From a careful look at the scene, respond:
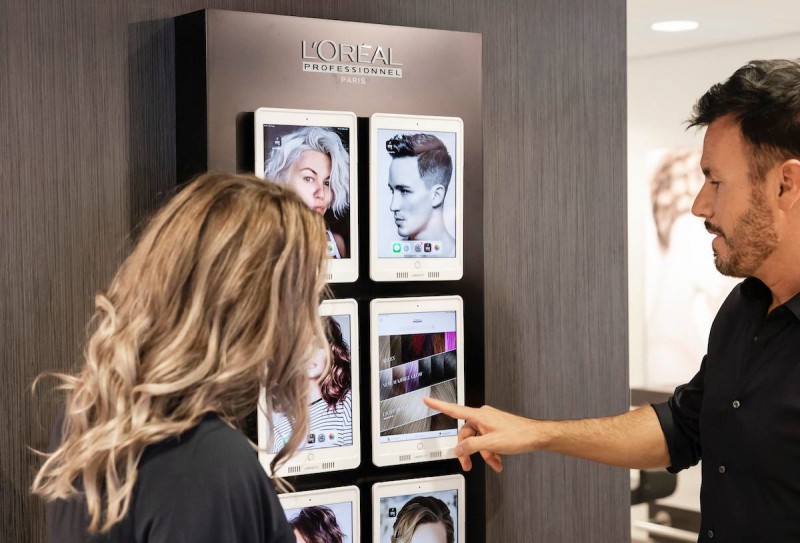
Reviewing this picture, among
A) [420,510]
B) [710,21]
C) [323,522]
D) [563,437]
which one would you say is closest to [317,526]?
[323,522]

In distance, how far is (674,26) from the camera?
5441 mm

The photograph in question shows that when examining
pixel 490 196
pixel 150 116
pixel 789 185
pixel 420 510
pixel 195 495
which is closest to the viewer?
pixel 195 495

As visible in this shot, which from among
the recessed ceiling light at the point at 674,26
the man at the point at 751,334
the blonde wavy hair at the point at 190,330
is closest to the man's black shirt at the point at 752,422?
the man at the point at 751,334

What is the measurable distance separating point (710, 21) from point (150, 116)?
422 centimetres

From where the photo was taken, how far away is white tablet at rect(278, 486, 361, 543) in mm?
2010

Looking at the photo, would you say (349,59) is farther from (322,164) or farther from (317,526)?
(317,526)

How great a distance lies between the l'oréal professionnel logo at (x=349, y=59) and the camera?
1.98m

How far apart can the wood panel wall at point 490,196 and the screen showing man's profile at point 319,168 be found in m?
0.22

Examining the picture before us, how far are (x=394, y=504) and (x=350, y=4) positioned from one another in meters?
1.14

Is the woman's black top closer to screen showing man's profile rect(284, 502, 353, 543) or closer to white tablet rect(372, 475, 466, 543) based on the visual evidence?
screen showing man's profile rect(284, 502, 353, 543)

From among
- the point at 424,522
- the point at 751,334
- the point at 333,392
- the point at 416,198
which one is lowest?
the point at 424,522

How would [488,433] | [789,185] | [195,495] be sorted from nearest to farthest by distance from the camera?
[195,495], [789,185], [488,433]

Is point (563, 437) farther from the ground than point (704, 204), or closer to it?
closer to it

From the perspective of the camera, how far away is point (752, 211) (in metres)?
1.86
